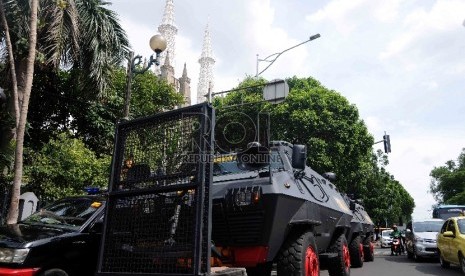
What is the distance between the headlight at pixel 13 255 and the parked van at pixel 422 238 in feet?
41.6

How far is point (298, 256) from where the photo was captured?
5363mm

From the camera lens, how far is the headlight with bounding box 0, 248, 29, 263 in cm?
479

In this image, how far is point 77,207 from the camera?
645cm

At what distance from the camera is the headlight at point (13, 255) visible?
15.7 feet

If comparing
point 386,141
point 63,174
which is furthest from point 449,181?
point 63,174

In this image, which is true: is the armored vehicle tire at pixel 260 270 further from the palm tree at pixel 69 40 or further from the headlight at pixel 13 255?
the palm tree at pixel 69 40

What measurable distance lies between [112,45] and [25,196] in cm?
527

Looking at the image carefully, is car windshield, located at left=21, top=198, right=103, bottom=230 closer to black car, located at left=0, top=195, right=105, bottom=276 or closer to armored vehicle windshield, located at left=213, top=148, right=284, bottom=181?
black car, located at left=0, top=195, right=105, bottom=276

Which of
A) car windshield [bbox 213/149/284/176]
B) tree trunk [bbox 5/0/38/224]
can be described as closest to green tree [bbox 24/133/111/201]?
tree trunk [bbox 5/0/38/224]

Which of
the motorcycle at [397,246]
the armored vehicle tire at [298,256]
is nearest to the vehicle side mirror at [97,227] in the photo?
the armored vehicle tire at [298,256]

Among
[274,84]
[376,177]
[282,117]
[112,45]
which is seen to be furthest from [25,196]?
[376,177]

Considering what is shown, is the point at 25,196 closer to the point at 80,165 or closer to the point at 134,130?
the point at 80,165

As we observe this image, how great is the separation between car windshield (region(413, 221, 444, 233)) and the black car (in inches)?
491

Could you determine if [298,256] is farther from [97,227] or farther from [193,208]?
[97,227]
